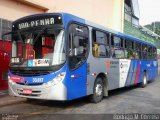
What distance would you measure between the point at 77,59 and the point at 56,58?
2.90ft

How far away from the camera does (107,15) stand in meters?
26.5

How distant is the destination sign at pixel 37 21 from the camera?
9.29 m

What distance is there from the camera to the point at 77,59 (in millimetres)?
9664

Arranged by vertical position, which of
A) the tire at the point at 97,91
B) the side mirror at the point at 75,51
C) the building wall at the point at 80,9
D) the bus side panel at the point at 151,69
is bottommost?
the tire at the point at 97,91

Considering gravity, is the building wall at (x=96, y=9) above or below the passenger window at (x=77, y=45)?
above

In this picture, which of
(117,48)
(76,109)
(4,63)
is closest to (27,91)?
(76,109)

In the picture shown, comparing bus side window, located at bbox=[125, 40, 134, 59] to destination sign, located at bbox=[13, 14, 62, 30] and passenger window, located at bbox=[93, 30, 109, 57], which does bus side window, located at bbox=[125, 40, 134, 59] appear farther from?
destination sign, located at bbox=[13, 14, 62, 30]

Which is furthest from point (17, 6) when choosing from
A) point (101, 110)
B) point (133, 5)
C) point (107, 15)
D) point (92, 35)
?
point (133, 5)

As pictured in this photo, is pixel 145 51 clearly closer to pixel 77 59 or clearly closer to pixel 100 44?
pixel 100 44

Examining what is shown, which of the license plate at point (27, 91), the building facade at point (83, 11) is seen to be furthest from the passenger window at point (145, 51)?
the license plate at point (27, 91)

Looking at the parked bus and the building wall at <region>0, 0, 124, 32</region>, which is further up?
the building wall at <region>0, 0, 124, 32</region>

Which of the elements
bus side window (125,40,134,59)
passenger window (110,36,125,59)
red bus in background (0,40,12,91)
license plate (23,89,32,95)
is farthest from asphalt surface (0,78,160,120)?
bus side window (125,40,134,59)

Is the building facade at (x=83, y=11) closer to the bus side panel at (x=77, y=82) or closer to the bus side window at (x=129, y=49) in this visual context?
the bus side window at (x=129, y=49)

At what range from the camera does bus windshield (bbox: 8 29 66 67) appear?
9.03 meters
